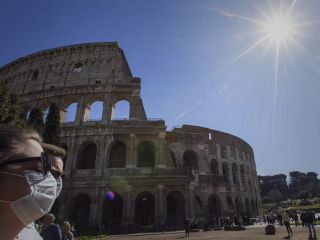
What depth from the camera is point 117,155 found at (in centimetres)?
2778

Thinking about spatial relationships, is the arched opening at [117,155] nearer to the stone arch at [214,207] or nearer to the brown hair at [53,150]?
the stone arch at [214,207]

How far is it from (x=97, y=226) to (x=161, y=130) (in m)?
11.4

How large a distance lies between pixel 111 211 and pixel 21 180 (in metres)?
26.6

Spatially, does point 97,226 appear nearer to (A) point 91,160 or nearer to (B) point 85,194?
(B) point 85,194

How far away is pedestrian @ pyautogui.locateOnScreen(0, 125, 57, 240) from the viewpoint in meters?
1.34

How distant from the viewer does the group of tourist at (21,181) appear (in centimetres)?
134

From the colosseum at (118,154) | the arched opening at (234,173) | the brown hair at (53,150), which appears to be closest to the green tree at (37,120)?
the colosseum at (118,154)

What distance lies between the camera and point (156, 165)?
25891 mm

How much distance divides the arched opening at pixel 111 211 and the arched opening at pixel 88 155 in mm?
4411

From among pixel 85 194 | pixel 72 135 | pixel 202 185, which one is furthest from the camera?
pixel 202 185

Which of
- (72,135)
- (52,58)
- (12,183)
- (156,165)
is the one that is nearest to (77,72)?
(52,58)

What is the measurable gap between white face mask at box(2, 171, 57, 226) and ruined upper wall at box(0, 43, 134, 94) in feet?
95.8

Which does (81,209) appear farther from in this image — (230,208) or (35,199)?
(35,199)

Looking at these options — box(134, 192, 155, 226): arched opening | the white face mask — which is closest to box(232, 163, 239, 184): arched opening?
box(134, 192, 155, 226): arched opening
